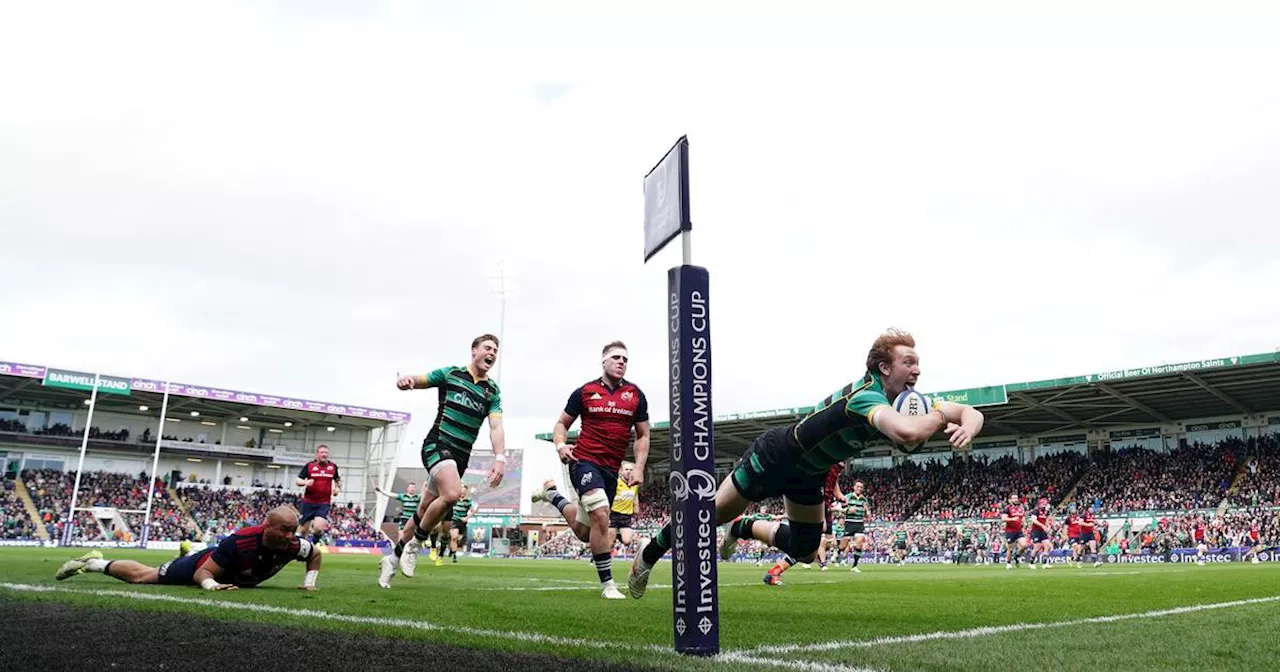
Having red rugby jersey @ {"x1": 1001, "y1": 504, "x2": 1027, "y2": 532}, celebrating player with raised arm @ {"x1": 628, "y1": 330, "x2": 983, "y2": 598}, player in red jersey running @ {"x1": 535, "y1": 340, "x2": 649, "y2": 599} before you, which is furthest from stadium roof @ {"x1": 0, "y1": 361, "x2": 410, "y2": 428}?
celebrating player with raised arm @ {"x1": 628, "y1": 330, "x2": 983, "y2": 598}

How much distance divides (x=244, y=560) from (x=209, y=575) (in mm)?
297

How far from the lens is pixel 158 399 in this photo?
55.8m

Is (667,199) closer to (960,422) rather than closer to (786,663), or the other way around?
(960,422)

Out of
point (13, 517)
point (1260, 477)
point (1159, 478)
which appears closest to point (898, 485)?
point (1159, 478)

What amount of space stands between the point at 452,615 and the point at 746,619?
202 cm

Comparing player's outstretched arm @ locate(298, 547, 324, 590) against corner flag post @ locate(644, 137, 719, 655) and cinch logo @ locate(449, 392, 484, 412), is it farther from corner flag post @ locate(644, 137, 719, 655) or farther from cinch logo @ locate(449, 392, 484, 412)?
corner flag post @ locate(644, 137, 719, 655)

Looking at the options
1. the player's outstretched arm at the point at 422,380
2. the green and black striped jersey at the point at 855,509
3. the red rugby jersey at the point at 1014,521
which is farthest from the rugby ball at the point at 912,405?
the red rugby jersey at the point at 1014,521

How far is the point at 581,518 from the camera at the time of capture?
8.89 meters

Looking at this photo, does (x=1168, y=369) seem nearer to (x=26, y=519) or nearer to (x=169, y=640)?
(x=169, y=640)

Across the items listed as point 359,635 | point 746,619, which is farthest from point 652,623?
point 359,635

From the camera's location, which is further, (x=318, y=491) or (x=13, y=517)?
(x=13, y=517)

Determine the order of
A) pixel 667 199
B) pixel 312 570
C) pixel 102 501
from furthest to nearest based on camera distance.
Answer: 1. pixel 102 501
2. pixel 312 570
3. pixel 667 199

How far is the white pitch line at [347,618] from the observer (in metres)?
4.32

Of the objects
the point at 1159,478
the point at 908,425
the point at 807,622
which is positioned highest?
the point at 1159,478
